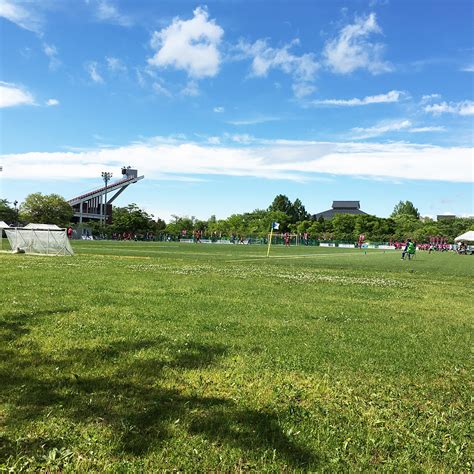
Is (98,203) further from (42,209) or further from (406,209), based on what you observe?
(406,209)

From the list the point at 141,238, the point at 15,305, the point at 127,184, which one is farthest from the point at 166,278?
the point at 127,184

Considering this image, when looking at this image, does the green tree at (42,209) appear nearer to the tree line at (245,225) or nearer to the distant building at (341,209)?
the tree line at (245,225)

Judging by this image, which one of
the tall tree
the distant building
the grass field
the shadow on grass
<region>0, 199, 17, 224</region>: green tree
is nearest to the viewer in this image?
the grass field

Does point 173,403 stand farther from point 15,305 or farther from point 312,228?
point 312,228

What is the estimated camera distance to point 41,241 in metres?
32.1

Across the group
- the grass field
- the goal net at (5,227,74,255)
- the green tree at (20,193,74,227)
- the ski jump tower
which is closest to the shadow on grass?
the grass field

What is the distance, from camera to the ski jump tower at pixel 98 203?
151 meters

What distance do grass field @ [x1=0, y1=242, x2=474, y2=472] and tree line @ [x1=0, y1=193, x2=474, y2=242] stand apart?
359 feet

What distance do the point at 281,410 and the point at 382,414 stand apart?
1.10 meters

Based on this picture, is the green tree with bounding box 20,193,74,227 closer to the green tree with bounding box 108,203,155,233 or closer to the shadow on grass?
the green tree with bounding box 108,203,155,233

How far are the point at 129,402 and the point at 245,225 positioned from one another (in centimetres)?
14181

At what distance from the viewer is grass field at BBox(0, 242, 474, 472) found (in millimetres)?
3873

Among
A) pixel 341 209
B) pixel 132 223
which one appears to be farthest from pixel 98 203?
pixel 341 209

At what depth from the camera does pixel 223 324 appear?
8820 mm
